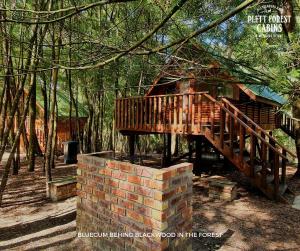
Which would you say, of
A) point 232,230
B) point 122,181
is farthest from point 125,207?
point 232,230

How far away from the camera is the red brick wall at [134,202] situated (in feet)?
10.1

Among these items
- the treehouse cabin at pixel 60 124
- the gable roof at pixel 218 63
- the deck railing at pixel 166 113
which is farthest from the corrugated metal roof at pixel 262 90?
the treehouse cabin at pixel 60 124

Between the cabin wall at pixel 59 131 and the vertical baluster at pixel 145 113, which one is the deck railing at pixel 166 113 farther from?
the cabin wall at pixel 59 131

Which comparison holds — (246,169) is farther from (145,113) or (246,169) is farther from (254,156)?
(145,113)

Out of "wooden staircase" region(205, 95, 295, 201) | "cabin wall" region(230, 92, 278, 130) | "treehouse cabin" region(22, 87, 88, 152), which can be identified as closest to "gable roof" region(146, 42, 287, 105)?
"wooden staircase" region(205, 95, 295, 201)

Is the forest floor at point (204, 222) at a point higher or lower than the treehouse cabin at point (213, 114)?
lower

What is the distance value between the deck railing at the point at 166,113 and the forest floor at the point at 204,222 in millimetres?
2008

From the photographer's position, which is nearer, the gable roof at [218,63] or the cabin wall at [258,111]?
the gable roof at [218,63]

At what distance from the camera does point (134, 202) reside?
3.31 m

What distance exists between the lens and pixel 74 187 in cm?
686

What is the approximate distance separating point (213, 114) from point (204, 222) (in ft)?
10.2

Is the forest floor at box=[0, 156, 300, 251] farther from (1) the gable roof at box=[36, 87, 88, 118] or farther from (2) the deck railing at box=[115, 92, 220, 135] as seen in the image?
(1) the gable roof at box=[36, 87, 88, 118]

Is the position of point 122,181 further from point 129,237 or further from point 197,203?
point 197,203

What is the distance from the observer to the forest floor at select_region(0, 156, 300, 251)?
14.0 ft
